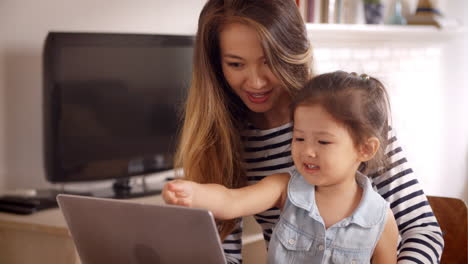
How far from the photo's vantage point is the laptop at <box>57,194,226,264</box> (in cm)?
87

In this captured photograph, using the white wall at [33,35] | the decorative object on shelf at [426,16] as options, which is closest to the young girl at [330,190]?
the white wall at [33,35]

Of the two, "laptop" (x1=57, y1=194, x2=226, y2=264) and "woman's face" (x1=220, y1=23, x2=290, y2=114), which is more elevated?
"woman's face" (x1=220, y1=23, x2=290, y2=114)

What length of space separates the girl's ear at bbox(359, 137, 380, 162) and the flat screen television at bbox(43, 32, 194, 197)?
132 cm

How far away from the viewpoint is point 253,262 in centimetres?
250

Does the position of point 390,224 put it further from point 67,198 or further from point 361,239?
point 67,198

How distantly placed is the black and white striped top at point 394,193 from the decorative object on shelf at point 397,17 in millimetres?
2409

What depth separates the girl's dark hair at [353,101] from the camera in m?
1.13

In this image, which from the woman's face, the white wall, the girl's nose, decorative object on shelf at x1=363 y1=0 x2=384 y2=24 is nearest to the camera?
the girl's nose

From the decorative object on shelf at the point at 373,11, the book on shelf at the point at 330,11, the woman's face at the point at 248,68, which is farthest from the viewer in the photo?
the decorative object on shelf at the point at 373,11

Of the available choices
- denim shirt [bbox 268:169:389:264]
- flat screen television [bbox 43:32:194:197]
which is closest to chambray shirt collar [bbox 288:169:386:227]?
denim shirt [bbox 268:169:389:264]

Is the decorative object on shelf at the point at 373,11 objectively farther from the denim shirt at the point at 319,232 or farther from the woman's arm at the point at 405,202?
the denim shirt at the point at 319,232

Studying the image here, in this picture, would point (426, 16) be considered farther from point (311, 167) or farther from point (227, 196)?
point (227, 196)

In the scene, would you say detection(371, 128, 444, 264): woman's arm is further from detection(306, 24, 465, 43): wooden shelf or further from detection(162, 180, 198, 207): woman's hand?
detection(306, 24, 465, 43): wooden shelf

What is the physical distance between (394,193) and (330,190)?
21 centimetres
